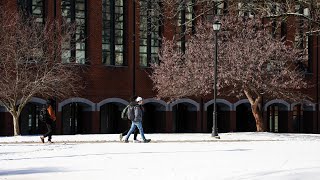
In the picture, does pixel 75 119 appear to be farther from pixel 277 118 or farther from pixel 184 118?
pixel 277 118

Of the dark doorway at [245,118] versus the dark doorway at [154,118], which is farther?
the dark doorway at [245,118]

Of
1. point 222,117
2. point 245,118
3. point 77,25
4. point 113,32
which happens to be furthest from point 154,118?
point 77,25

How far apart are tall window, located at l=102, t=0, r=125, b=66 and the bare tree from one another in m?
5.99

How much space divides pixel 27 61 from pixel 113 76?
425 inches

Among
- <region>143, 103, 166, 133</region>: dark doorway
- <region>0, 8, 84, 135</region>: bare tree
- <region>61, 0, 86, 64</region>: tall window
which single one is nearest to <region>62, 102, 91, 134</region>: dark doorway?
<region>61, 0, 86, 64</region>: tall window

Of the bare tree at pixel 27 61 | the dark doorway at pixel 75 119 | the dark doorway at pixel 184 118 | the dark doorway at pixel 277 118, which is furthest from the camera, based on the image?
the dark doorway at pixel 277 118

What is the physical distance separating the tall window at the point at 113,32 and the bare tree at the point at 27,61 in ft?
19.7

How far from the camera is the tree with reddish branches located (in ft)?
116

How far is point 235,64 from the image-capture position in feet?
116

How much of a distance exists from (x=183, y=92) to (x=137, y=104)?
46.2 ft

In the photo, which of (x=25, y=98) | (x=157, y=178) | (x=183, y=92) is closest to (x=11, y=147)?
(x=157, y=178)

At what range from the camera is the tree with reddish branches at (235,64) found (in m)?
35.3

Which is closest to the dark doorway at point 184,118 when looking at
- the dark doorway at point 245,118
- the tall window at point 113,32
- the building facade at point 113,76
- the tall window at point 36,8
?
the building facade at point 113,76

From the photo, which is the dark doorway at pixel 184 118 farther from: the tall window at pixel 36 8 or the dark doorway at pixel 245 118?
the tall window at pixel 36 8
